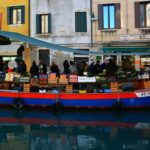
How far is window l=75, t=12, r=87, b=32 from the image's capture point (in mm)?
26359

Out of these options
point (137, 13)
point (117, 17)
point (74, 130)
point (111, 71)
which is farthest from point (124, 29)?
point (74, 130)

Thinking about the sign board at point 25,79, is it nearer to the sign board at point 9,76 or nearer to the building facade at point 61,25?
the sign board at point 9,76

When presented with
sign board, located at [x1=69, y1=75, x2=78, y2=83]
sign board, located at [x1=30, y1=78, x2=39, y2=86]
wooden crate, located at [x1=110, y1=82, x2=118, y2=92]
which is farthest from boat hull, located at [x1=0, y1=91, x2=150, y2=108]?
sign board, located at [x1=69, y1=75, x2=78, y2=83]

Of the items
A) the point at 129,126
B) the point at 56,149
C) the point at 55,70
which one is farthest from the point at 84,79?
the point at 56,149

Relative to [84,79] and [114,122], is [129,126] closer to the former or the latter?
[114,122]

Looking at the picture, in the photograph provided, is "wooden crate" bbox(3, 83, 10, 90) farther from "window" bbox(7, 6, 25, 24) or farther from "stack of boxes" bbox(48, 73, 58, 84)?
"window" bbox(7, 6, 25, 24)

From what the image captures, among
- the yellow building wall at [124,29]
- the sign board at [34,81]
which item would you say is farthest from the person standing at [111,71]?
the yellow building wall at [124,29]

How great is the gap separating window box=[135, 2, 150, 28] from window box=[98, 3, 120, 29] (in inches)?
43.9

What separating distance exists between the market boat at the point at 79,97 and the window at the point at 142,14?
27.1 feet

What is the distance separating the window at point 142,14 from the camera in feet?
82.0

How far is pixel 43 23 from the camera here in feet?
89.5

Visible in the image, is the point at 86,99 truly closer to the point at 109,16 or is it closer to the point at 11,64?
the point at 109,16

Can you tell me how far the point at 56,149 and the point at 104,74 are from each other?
295 inches

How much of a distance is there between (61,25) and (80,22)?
120 centimetres
